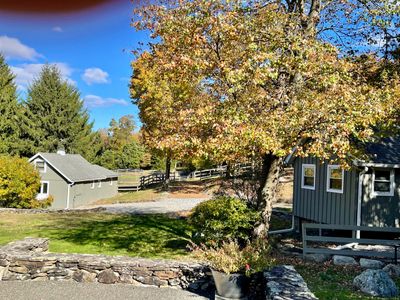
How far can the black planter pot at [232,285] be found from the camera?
6.93 m

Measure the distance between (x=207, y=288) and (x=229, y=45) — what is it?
600 centimetres

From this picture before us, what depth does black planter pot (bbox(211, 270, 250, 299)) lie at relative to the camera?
6934 mm

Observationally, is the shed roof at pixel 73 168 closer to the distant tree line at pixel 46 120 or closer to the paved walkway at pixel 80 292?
the distant tree line at pixel 46 120

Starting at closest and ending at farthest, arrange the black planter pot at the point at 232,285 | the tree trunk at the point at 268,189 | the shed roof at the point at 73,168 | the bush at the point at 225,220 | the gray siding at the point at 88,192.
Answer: the black planter pot at the point at 232,285, the bush at the point at 225,220, the tree trunk at the point at 268,189, the shed roof at the point at 73,168, the gray siding at the point at 88,192

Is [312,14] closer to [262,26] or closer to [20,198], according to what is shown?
[262,26]

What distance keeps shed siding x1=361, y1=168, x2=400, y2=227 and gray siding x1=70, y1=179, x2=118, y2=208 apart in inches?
993

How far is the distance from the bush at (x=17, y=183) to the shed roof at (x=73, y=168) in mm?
5048

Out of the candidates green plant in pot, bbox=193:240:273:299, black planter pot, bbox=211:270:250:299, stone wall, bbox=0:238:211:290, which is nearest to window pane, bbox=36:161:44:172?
stone wall, bbox=0:238:211:290

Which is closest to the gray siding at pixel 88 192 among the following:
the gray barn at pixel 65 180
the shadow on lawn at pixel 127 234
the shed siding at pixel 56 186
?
the gray barn at pixel 65 180

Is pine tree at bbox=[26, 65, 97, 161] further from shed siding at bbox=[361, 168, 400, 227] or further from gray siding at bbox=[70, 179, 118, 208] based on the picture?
shed siding at bbox=[361, 168, 400, 227]

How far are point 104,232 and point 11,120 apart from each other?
32703 millimetres

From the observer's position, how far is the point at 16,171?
2528 centimetres

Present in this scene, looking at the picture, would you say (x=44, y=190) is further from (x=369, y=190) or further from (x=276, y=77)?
(x=276, y=77)

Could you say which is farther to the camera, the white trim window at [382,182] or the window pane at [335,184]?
the window pane at [335,184]
